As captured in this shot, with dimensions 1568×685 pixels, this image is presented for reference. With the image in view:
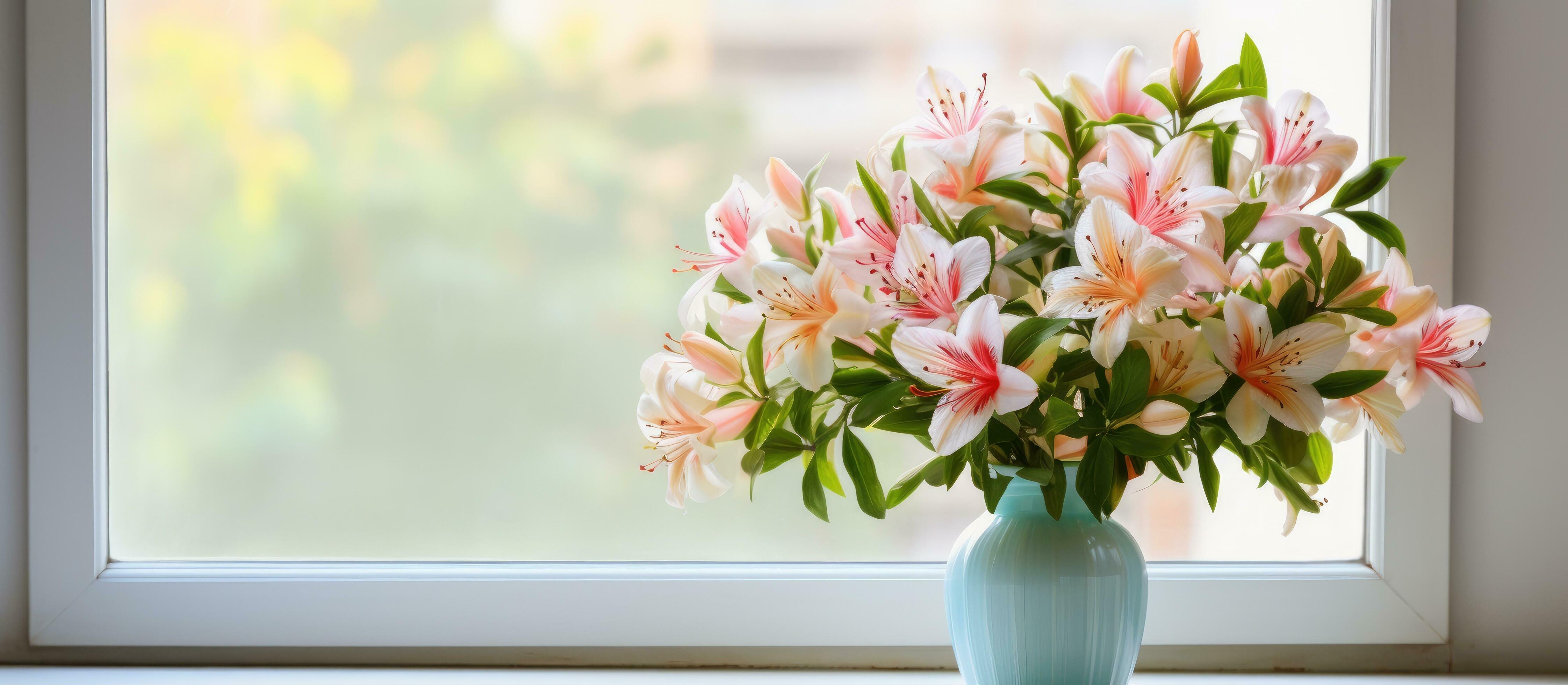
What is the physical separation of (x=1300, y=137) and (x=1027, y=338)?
0.22 m

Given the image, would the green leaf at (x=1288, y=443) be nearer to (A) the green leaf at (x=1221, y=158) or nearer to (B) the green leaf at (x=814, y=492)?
(A) the green leaf at (x=1221, y=158)

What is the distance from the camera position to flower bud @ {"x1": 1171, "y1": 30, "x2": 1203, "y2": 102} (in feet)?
1.83

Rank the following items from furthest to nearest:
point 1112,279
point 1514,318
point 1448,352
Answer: point 1514,318, point 1448,352, point 1112,279

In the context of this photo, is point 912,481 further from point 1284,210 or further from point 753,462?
point 1284,210

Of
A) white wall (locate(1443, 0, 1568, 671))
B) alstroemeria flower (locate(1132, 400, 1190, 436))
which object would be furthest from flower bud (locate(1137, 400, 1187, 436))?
white wall (locate(1443, 0, 1568, 671))

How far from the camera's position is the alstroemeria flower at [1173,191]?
485mm

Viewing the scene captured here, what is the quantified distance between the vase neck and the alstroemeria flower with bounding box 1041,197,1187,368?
15 cm

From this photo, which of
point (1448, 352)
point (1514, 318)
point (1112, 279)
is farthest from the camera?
point (1514, 318)

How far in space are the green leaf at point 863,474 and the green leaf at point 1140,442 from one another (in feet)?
0.48

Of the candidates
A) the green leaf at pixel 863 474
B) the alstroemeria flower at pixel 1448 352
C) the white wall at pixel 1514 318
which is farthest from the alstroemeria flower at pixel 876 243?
the white wall at pixel 1514 318

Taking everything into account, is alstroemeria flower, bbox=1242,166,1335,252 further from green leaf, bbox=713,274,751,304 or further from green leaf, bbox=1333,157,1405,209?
green leaf, bbox=713,274,751,304

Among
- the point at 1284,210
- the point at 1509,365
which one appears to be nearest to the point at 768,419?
the point at 1284,210

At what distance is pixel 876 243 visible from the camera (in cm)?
53

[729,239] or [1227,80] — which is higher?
[1227,80]
